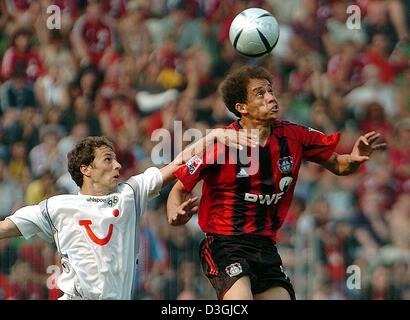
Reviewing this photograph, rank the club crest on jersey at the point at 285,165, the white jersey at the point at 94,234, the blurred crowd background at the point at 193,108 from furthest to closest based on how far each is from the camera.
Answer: the blurred crowd background at the point at 193,108 < the club crest on jersey at the point at 285,165 < the white jersey at the point at 94,234

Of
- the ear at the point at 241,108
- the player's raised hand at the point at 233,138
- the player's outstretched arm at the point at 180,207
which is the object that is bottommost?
the player's outstretched arm at the point at 180,207

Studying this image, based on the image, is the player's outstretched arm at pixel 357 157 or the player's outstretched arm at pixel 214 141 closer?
the player's outstretched arm at pixel 214 141

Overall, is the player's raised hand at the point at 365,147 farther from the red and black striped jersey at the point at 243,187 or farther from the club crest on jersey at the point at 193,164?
the club crest on jersey at the point at 193,164

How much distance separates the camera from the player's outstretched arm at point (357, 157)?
27.8ft

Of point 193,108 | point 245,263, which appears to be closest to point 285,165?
point 245,263

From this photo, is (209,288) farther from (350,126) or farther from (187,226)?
(350,126)

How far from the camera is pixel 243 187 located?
8.37 meters

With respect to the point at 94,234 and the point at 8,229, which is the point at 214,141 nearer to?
the point at 94,234

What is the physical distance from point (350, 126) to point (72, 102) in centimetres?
342

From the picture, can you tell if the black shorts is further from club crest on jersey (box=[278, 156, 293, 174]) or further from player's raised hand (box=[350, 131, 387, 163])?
player's raised hand (box=[350, 131, 387, 163])

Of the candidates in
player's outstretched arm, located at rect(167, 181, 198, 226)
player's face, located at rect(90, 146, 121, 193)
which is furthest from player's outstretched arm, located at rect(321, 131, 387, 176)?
player's face, located at rect(90, 146, 121, 193)

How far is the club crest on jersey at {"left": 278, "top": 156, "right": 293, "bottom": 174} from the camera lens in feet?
27.7

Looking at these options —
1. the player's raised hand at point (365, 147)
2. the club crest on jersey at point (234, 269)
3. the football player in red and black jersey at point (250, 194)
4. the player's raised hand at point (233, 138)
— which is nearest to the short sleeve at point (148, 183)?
the football player in red and black jersey at point (250, 194)

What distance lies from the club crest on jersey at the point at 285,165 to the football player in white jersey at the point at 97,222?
0.92 ft
